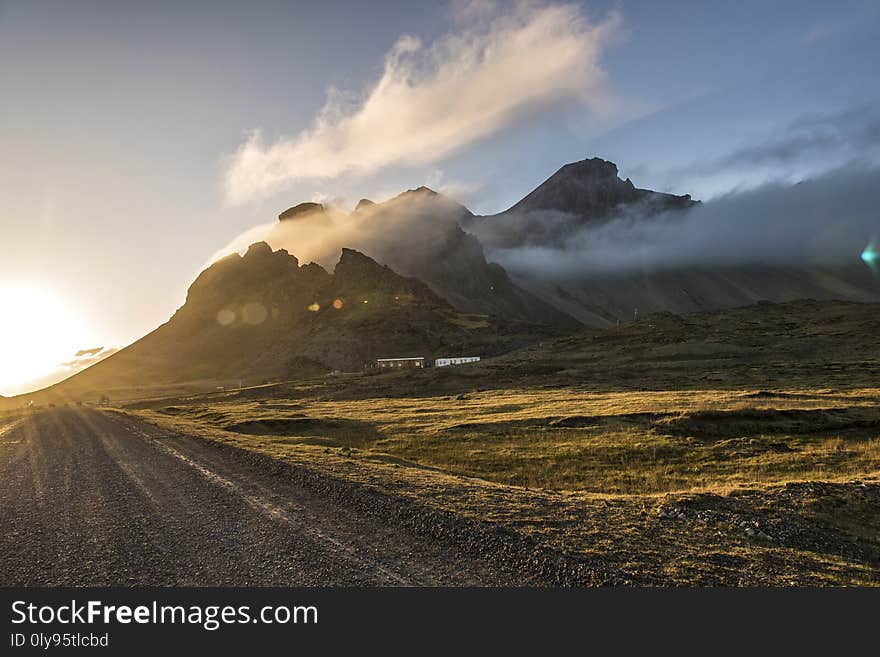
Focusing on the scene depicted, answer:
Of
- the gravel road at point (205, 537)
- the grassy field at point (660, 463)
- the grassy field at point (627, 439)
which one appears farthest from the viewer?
the grassy field at point (627, 439)

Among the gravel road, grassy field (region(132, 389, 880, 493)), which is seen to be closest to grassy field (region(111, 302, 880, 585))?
grassy field (region(132, 389, 880, 493))

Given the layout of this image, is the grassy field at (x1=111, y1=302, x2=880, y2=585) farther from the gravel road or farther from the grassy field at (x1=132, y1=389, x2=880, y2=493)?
the gravel road

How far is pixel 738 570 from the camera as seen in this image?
11.5 metres

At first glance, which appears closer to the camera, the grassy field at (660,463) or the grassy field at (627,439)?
the grassy field at (660,463)

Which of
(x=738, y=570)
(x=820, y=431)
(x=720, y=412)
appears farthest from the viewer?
(x=720, y=412)

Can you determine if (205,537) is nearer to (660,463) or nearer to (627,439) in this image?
(660,463)

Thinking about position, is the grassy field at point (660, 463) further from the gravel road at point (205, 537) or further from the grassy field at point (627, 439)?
the gravel road at point (205, 537)

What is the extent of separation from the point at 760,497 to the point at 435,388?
97.9m

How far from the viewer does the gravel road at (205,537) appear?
11.1 meters

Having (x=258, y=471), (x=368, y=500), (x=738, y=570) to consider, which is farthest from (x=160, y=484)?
(x=738, y=570)

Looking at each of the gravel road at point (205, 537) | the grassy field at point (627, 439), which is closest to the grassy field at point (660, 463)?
the grassy field at point (627, 439)

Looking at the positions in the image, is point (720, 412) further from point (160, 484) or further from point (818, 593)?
point (160, 484)

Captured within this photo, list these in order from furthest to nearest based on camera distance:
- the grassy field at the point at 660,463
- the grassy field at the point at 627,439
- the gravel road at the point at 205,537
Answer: the grassy field at the point at 627,439
the grassy field at the point at 660,463
the gravel road at the point at 205,537

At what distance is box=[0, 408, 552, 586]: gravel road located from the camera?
11.1 meters
